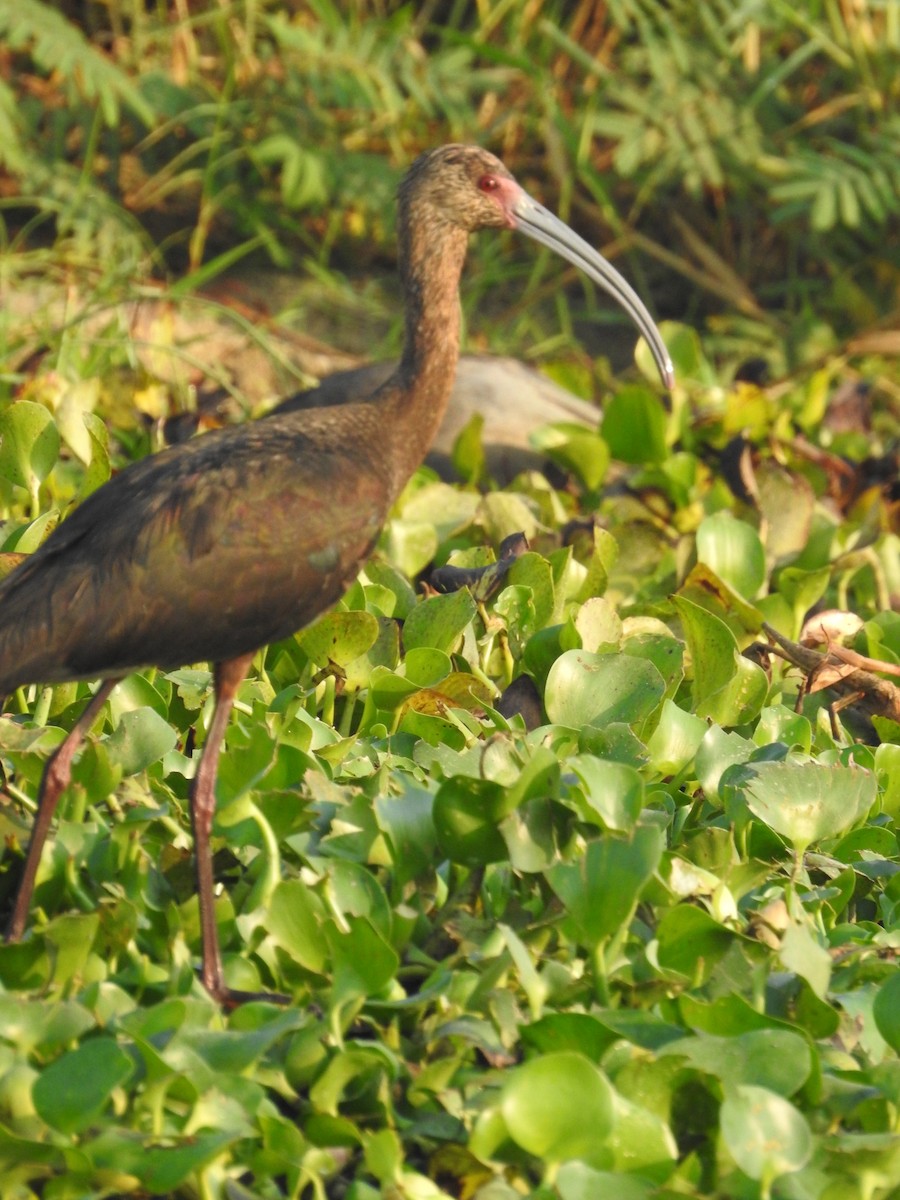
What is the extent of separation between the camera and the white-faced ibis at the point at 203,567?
3385 millimetres

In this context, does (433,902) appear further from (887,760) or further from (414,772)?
(887,760)

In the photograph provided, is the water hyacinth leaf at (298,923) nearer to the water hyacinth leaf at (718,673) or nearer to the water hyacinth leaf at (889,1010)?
the water hyacinth leaf at (889,1010)

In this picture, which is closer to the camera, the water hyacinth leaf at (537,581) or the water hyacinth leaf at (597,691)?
the water hyacinth leaf at (597,691)

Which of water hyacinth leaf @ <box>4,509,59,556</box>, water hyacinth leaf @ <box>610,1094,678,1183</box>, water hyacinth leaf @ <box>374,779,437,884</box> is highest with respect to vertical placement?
water hyacinth leaf @ <box>4,509,59,556</box>

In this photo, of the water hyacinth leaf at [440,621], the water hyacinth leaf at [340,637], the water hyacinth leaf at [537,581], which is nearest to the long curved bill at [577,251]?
the water hyacinth leaf at [537,581]

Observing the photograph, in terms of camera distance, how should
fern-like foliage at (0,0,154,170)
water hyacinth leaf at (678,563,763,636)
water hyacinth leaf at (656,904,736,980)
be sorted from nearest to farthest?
water hyacinth leaf at (656,904,736,980)
water hyacinth leaf at (678,563,763,636)
fern-like foliage at (0,0,154,170)

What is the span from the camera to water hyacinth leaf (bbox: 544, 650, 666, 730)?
409 centimetres

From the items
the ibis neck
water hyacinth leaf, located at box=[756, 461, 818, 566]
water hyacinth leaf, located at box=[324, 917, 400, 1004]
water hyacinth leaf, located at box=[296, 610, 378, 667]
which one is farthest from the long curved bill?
water hyacinth leaf, located at box=[324, 917, 400, 1004]

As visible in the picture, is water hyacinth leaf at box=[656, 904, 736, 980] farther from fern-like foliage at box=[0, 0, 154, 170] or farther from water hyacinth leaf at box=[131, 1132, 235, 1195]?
fern-like foliage at box=[0, 0, 154, 170]

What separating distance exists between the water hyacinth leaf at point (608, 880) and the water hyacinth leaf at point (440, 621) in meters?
1.30

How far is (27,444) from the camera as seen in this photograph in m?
4.65

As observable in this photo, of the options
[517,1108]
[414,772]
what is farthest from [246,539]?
[517,1108]

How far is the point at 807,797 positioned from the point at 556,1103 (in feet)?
3.71

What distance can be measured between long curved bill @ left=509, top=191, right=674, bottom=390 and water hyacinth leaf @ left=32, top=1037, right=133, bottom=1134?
240 cm
